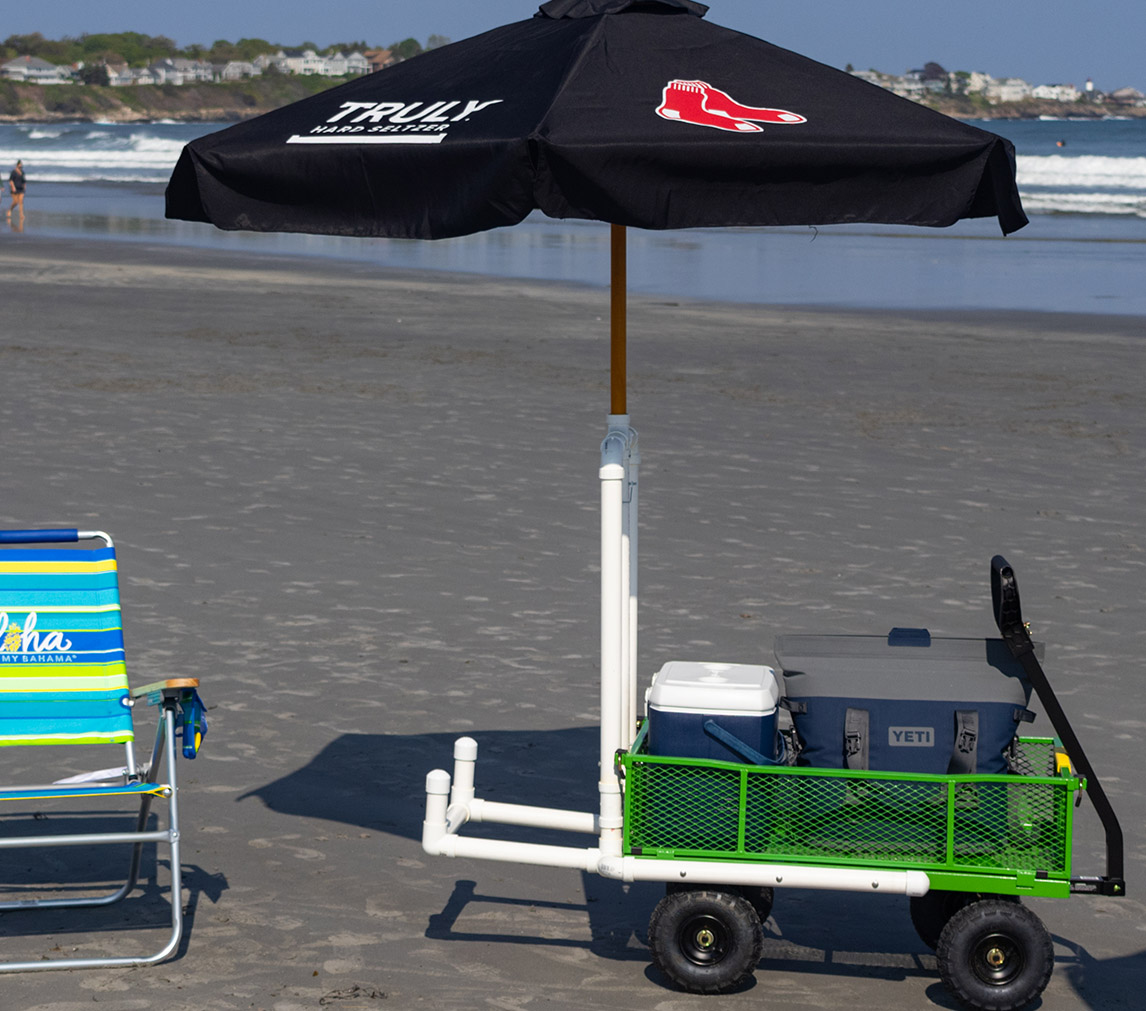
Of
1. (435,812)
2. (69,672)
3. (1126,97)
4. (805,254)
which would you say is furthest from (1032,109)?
(435,812)

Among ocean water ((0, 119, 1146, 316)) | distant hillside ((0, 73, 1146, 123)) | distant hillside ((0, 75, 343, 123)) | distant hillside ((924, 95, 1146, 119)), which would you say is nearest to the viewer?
ocean water ((0, 119, 1146, 316))

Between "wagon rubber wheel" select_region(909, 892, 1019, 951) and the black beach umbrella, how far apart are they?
1.59 metres

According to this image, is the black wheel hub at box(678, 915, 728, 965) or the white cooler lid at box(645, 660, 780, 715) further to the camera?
the white cooler lid at box(645, 660, 780, 715)

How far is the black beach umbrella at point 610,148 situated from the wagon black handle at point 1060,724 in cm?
99

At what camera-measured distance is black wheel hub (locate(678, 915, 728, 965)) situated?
402 cm

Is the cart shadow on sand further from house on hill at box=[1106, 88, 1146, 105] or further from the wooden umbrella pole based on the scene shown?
house on hill at box=[1106, 88, 1146, 105]

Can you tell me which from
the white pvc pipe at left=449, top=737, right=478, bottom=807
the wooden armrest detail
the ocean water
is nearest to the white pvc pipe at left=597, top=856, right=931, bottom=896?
the white pvc pipe at left=449, top=737, right=478, bottom=807

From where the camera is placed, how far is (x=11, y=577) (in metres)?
4.68

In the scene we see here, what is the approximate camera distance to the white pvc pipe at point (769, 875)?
3.89 meters

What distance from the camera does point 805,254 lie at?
103 ft

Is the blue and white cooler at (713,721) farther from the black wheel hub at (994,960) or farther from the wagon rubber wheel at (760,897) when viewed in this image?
the black wheel hub at (994,960)

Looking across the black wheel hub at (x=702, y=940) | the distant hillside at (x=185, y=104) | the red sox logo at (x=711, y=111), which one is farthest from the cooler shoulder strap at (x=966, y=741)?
the distant hillside at (x=185, y=104)

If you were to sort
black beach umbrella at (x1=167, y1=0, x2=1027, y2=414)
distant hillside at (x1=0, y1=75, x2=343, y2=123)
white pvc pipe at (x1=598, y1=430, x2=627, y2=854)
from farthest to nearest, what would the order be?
distant hillside at (x1=0, y1=75, x2=343, y2=123), white pvc pipe at (x1=598, y1=430, x2=627, y2=854), black beach umbrella at (x1=167, y1=0, x2=1027, y2=414)

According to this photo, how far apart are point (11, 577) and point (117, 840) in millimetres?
1081
